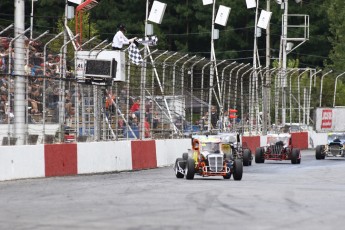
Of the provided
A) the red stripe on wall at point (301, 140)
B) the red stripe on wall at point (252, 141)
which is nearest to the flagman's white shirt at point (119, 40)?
the red stripe on wall at point (252, 141)

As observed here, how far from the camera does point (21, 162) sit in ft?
74.7

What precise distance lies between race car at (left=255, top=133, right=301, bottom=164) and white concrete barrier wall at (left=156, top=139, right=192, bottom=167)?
10.7ft

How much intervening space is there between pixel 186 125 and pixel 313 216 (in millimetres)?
19923

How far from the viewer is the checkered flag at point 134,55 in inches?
1169

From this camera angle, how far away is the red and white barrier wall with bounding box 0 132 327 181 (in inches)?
891

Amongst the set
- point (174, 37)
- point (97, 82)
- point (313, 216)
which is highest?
point (174, 37)

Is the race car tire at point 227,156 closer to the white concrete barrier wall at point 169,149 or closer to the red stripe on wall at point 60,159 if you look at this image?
the red stripe on wall at point 60,159

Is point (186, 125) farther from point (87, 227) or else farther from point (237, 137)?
point (87, 227)

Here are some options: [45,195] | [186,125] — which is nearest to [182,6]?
[186,125]

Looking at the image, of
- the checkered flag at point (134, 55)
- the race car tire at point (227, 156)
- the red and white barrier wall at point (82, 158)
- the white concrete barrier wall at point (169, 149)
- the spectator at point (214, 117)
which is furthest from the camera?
the spectator at point (214, 117)

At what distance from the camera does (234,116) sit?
1574 inches

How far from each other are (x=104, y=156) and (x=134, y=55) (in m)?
4.06

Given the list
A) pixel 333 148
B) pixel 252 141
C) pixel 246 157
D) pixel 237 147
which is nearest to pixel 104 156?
pixel 237 147

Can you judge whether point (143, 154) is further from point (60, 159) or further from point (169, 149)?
point (60, 159)
